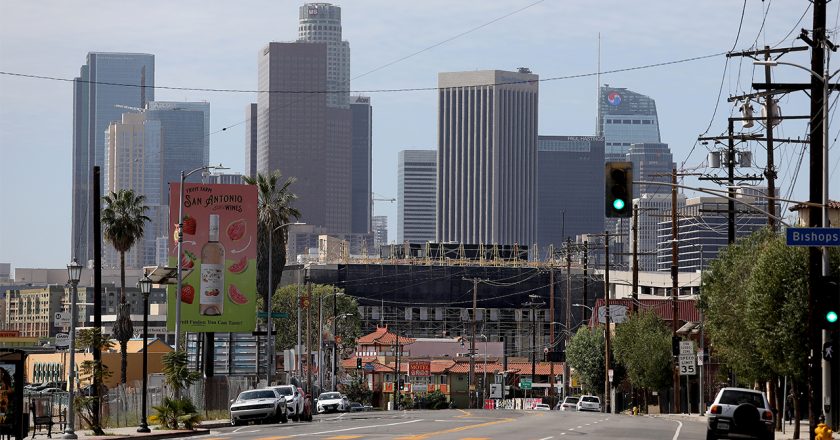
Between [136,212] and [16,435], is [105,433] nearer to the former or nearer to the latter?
[16,435]

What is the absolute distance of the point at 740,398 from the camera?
130 feet

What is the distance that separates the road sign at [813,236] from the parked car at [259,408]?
25128mm

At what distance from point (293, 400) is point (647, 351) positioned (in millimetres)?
38555

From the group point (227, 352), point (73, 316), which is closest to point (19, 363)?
point (73, 316)

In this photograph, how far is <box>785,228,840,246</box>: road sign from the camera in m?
36.8

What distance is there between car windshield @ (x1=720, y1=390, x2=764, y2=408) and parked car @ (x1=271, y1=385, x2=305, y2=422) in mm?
22960

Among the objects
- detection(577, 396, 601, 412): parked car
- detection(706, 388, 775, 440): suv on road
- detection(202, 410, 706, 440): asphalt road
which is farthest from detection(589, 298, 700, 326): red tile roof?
detection(706, 388, 775, 440): suv on road

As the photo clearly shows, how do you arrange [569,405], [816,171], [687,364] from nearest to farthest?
[816,171] < [687,364] < [569,405]

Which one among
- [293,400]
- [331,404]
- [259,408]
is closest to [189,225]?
[331,404]

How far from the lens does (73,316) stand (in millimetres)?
44156

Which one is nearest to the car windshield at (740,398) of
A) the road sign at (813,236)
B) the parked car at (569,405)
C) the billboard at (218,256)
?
the road sign at (813,236)

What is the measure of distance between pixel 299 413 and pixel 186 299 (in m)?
19.0

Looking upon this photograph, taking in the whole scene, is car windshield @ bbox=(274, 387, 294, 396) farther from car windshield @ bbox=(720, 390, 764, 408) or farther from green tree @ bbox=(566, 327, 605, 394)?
green tree @ bbox=(566, 327, 605, 394)

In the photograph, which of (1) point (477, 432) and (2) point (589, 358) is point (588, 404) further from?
(1) point (477, 432)
